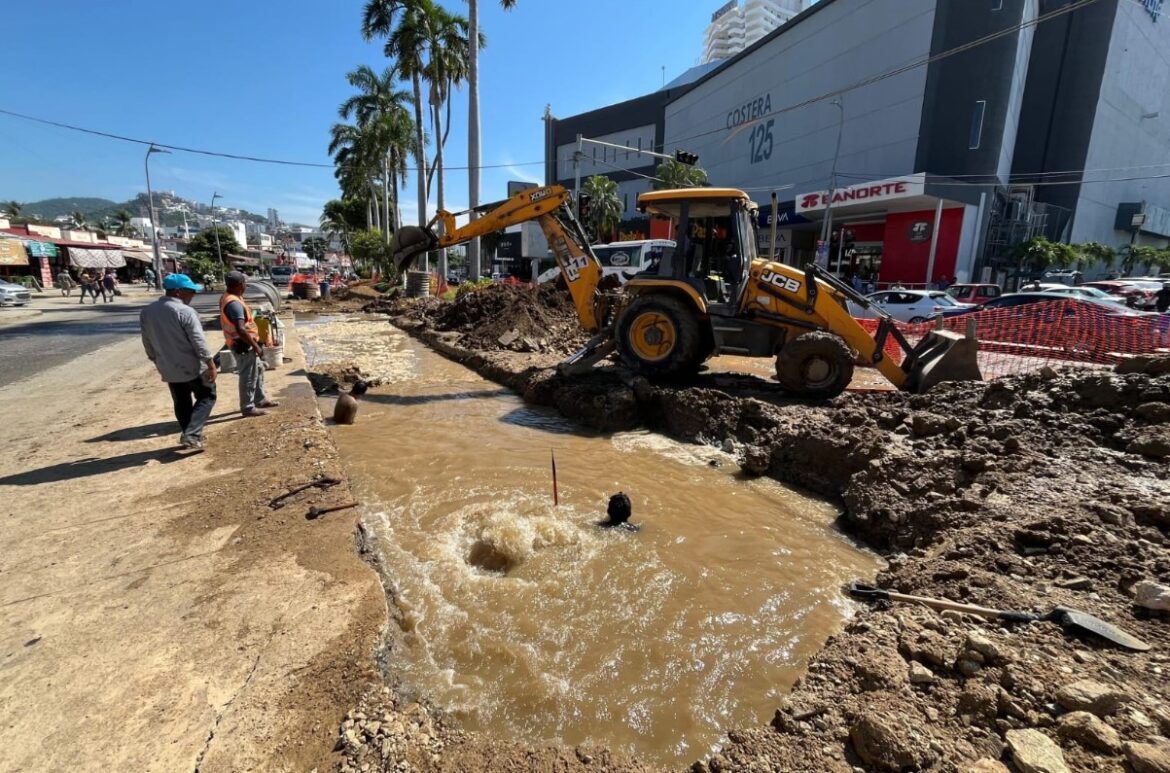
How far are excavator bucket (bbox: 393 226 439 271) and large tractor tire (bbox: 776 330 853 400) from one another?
6.36m

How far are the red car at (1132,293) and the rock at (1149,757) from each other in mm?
21643

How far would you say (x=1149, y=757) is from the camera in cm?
179

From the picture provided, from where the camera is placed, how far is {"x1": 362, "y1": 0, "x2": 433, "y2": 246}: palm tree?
2423 cm

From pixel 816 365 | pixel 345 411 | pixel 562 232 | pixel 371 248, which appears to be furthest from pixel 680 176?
pixel 345 411

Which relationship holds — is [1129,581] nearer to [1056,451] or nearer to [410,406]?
[1056,451]

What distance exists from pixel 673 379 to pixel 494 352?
16.2 feet

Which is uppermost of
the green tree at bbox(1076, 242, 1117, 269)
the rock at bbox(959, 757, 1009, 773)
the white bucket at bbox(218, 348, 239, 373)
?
the green tree at bbox(1076, 242, 1117, 269)

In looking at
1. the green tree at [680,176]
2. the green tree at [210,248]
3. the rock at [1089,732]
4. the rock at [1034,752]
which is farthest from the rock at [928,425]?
the green tree at [210,248]

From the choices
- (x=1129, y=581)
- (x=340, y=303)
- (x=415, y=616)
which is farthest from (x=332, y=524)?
(x=340, y=303)

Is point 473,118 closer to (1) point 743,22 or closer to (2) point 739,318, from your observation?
(2) point 739,318

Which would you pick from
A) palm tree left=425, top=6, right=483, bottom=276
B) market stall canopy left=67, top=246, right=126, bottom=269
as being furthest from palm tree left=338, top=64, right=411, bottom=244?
market stall canopy left=67, top=246, right=126, bottom=269

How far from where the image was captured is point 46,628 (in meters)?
2.71

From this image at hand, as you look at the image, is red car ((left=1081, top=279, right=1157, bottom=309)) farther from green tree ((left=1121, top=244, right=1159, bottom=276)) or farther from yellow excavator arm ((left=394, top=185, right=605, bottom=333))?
green tree ((left=1121, top=244, right=1159, bottom=276))

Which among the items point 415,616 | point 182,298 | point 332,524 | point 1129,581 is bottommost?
point 415,616
